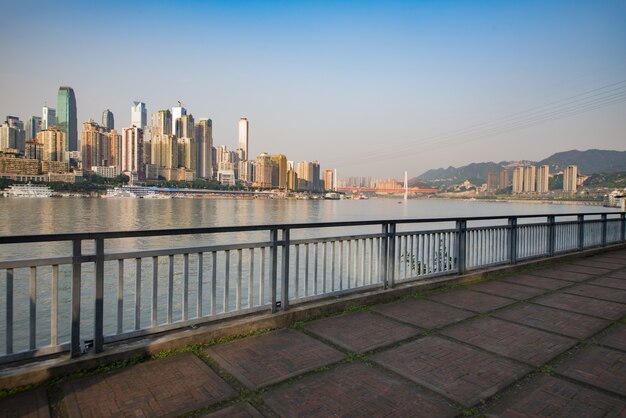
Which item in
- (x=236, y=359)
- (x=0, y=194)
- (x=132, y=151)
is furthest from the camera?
(x=132, y=151)

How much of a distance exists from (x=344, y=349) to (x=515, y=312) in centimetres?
295

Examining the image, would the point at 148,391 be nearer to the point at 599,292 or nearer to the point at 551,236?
the point at 599,292

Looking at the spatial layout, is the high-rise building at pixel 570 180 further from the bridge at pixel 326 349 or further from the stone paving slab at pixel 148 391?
the stone paving slab at pixel 148 391

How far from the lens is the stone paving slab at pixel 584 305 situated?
5.58 metres

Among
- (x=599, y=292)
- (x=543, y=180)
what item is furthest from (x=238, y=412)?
(x=543, y=180)

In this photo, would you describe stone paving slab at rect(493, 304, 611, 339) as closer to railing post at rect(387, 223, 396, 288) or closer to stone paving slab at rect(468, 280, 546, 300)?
stone paving slab at rect(468, 280, 546, 300)

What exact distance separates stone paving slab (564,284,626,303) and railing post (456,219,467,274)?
68.6 inches

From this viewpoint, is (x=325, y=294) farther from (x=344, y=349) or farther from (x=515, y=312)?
(x=515, y=312)

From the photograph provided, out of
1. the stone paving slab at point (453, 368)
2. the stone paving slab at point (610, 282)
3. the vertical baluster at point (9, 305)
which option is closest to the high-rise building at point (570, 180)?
the stone paving slab at point (610, 282)

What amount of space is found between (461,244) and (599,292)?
239cm

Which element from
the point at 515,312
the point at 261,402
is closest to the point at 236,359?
the point at 261,402

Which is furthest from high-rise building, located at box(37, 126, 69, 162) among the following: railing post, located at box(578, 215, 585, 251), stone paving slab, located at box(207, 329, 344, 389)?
stone paving slab, located at box(207, 329, 344, 389)

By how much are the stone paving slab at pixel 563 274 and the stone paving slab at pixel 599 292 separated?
595mm

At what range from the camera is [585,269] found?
29.5 ft
